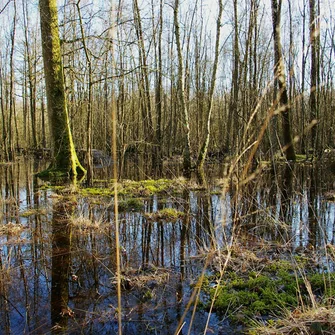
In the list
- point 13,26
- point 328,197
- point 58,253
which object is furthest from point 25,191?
point 13,26

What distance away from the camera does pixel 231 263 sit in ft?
10.5

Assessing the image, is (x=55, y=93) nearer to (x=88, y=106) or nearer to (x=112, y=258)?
(x=88, y=106)

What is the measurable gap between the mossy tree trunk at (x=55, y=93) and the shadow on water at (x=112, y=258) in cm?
261

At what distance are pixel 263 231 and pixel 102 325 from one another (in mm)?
2760

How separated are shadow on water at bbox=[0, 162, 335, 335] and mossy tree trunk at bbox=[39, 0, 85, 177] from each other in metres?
2.61

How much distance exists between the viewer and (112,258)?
11.1 feet

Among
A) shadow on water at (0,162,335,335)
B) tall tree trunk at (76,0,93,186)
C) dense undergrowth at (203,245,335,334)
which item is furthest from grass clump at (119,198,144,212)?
dense undergrowth at (203,245,335,334)

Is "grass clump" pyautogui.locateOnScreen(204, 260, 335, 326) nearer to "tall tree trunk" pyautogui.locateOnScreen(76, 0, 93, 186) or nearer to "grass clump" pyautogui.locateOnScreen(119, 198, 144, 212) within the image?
"grass clump" pyautogui.locateOnScreen(119, 198, 144, 212)

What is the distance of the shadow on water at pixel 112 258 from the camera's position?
2.26 meters

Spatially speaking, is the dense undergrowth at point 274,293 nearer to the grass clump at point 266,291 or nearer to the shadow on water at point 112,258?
the grass clump at point 266,291

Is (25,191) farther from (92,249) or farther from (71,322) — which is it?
(71,322)

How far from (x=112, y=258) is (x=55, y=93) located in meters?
6.18

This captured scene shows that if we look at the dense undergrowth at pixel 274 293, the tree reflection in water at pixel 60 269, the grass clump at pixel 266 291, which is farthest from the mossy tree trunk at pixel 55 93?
the grass clump at pixel 266 291

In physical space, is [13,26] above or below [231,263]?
above
